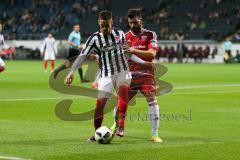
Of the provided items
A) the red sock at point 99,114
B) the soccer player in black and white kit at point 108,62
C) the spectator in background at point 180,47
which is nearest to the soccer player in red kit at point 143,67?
the soccer player in black and white kit at point 108,62

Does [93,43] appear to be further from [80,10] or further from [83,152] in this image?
[80,10]

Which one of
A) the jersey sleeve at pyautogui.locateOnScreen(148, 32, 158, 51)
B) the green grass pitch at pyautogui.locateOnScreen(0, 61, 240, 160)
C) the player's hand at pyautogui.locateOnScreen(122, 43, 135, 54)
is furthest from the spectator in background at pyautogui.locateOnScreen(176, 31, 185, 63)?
the player's hand at pyautogui.locateOnScreen(122, 43, 135, 54)

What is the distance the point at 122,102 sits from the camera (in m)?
11.6

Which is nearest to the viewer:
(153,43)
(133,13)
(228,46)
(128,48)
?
(128,48)

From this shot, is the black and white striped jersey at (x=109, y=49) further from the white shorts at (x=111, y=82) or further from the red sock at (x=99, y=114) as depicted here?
the red sock at (x=99, y=114)

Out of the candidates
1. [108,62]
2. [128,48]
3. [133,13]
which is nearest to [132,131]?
[108,62]

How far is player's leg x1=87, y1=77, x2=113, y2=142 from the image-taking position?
35.9 ft

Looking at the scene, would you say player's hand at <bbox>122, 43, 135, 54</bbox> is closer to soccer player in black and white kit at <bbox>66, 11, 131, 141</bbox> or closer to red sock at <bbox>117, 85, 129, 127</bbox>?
soccer player in black and white kit at <bbox>66, 11, 131, 141</bbox>

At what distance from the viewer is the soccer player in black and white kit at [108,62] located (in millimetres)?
10992

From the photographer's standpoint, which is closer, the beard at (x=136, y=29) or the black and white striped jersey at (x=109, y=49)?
the black and white striped jersey at (x=109, y=49)

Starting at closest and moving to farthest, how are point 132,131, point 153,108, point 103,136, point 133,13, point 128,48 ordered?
point 103,136, point 128,48, point 133,13, point 153,108, point 132,131

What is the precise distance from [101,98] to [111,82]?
0.37 metres

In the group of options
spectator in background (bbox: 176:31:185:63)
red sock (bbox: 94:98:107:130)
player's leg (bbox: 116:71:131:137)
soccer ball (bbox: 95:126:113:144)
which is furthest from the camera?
spectator in background (bbox: 176:31:185:63)

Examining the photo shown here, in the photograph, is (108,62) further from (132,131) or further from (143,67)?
(132,131)
